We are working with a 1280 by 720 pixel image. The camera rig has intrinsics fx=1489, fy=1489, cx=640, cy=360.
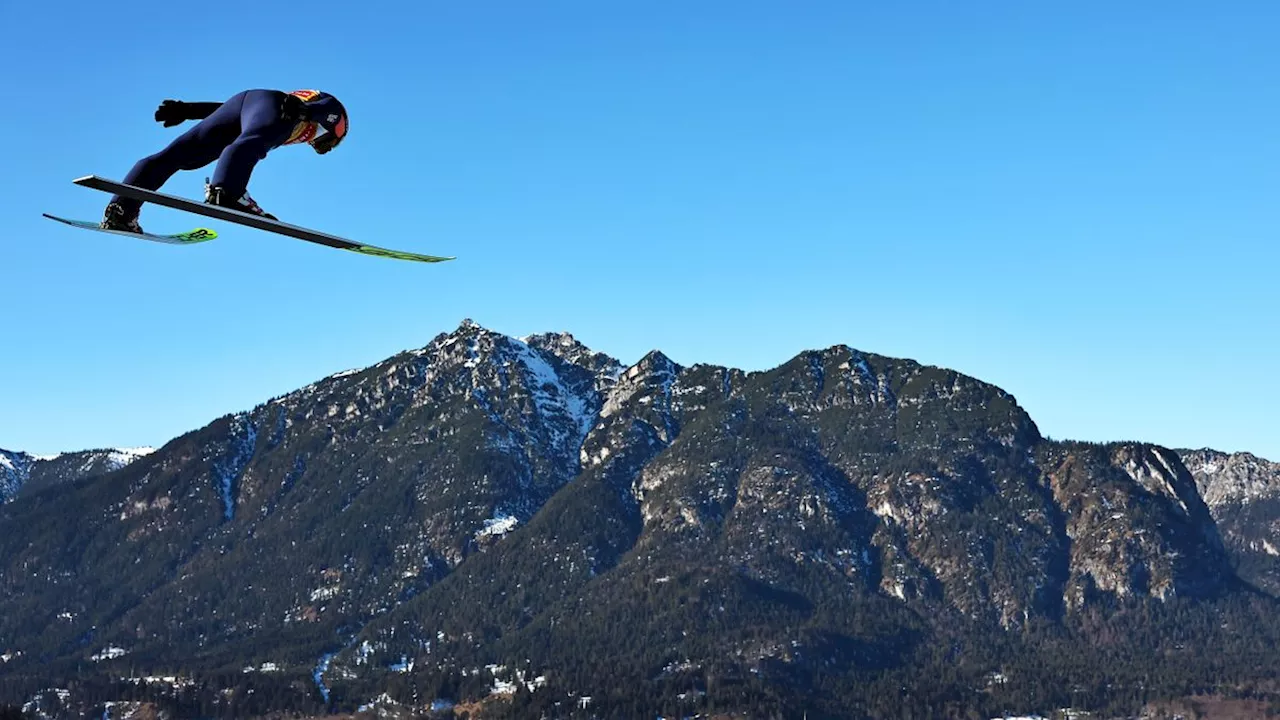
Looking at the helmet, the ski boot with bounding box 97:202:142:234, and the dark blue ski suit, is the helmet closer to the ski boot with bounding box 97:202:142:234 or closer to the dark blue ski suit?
the dark blue ski suit

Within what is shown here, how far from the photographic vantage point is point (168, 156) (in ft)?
70.6

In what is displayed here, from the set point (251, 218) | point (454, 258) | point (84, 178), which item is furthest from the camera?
point (454, 258)

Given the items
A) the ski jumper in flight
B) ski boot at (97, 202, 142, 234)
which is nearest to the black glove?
the ski jumper in flight

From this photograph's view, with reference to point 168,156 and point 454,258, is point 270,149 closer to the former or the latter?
point 168,156

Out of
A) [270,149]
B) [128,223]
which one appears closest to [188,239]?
[128,223]

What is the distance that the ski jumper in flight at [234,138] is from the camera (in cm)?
2100

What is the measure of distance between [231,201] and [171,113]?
2250 mm

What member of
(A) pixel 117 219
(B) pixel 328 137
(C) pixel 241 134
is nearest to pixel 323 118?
(B) pixel 328 137

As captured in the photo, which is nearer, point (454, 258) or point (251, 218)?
point (251, 218)

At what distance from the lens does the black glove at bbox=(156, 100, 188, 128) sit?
22.1m

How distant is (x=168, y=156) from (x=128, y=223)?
4.29 feet

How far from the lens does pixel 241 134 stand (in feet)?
70.0

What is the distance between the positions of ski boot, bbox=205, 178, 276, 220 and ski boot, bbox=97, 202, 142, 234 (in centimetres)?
178

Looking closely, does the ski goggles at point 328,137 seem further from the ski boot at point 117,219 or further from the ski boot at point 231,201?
the ski boot at point 117,219
